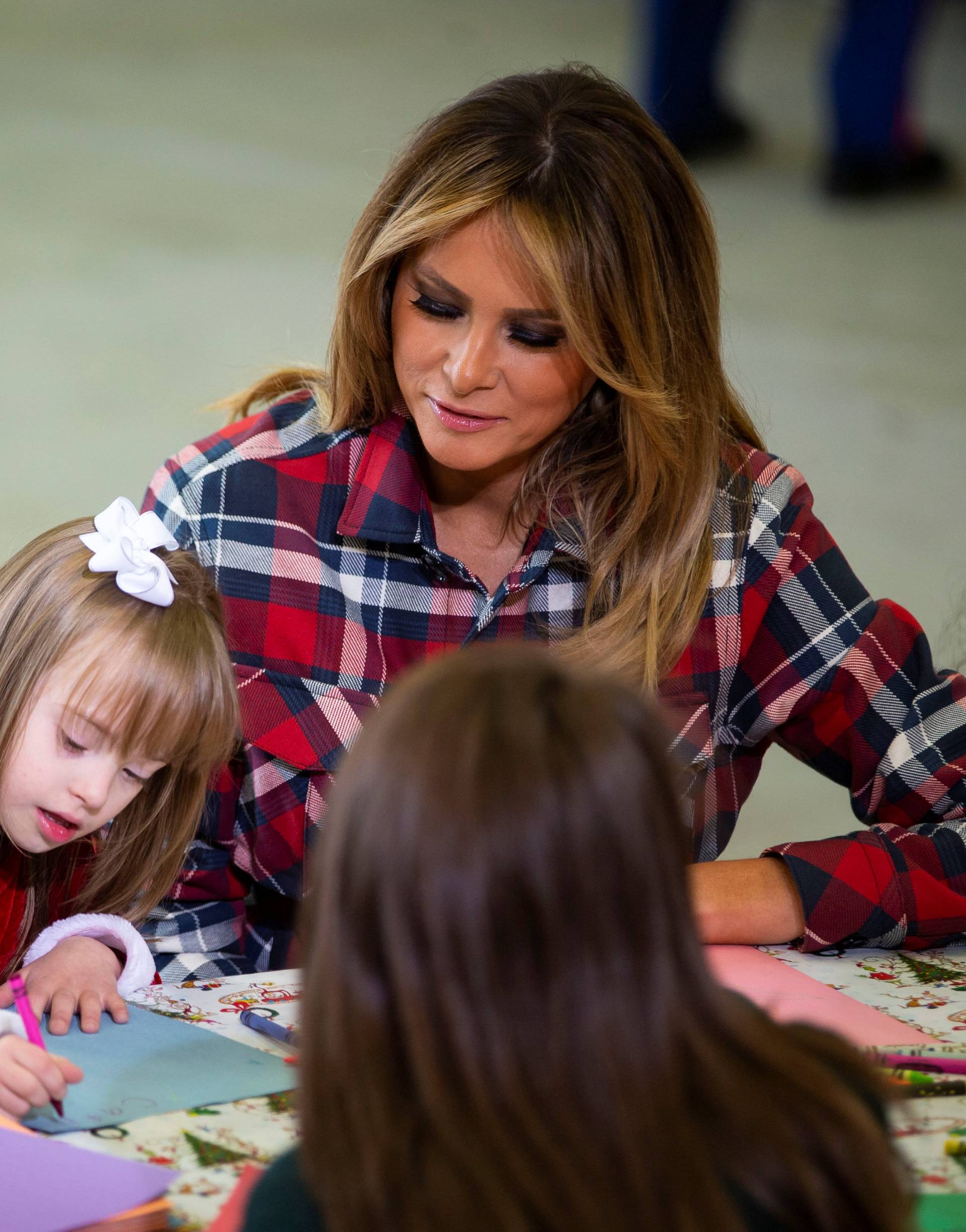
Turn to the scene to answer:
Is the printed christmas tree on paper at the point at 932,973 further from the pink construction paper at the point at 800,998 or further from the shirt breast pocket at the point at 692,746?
the shirt breast pocket at the point at 692,746

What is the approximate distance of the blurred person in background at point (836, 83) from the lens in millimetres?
2643

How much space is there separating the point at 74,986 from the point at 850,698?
32.3 inches

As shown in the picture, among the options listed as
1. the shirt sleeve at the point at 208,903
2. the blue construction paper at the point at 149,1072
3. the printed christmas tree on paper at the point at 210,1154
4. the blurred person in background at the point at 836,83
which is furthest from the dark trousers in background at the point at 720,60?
the printed christmas tree on paper at the point at 210,1154

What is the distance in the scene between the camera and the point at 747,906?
1.23 m

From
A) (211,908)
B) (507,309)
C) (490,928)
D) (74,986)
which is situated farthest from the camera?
(211,908)

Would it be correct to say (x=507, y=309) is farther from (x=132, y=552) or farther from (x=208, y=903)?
(x=208, y=903)

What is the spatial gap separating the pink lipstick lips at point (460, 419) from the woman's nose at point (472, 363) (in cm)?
3

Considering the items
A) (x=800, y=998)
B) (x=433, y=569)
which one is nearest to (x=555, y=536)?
(x=433, y=569)

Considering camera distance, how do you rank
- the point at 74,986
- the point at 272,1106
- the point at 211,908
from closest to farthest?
the point at 272,1106 → the point at 74,986 → the point at 211,908

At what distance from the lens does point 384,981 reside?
1.92 ft

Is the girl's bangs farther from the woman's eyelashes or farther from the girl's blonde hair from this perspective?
the woman's eyelashes

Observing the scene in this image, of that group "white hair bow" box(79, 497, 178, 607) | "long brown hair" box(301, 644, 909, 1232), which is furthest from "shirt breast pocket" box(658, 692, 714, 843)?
"long brown hair" box(301, 644, 909, 1232)

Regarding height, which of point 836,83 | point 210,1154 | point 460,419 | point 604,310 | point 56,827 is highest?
point 836,83

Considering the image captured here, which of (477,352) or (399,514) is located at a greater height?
(477,352)
